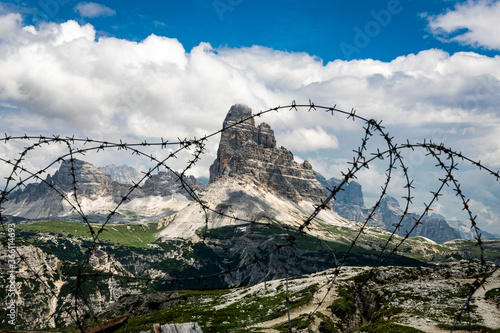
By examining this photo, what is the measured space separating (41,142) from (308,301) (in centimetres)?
4109

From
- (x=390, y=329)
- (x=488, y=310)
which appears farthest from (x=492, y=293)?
(x=390, y=329)

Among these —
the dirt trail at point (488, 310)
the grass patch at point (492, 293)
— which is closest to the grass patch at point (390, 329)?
the dirt trail at point (488, 310)

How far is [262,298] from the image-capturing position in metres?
54.3

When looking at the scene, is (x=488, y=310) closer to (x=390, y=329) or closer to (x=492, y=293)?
(x=492, y=293)

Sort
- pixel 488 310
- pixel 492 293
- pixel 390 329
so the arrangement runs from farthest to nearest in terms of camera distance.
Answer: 1. pixel 492 293
2. pixel 488 310
3. pixel 390 329

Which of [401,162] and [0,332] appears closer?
[0,332]

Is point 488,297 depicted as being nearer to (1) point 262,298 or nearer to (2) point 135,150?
(1) point 262,298

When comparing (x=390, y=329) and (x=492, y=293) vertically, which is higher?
(x=492, y=293)

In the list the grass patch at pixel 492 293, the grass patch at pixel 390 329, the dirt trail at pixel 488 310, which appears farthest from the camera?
the grass patch at pixel 492 293

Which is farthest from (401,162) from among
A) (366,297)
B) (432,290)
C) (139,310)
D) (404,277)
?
(139,310)

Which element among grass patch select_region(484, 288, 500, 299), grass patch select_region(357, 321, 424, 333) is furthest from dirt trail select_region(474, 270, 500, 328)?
grass patch select_region(357, 321, 424, 333)

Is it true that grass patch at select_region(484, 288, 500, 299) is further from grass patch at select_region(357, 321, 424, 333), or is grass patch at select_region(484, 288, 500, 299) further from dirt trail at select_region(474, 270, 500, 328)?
grass patch at select_region(357, 321, 424, 333)

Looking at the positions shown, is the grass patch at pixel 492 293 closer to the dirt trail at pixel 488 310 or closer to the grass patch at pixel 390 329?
the dirt trail at pixel 488 310

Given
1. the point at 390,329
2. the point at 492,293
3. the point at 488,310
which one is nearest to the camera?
the point at 390,329
